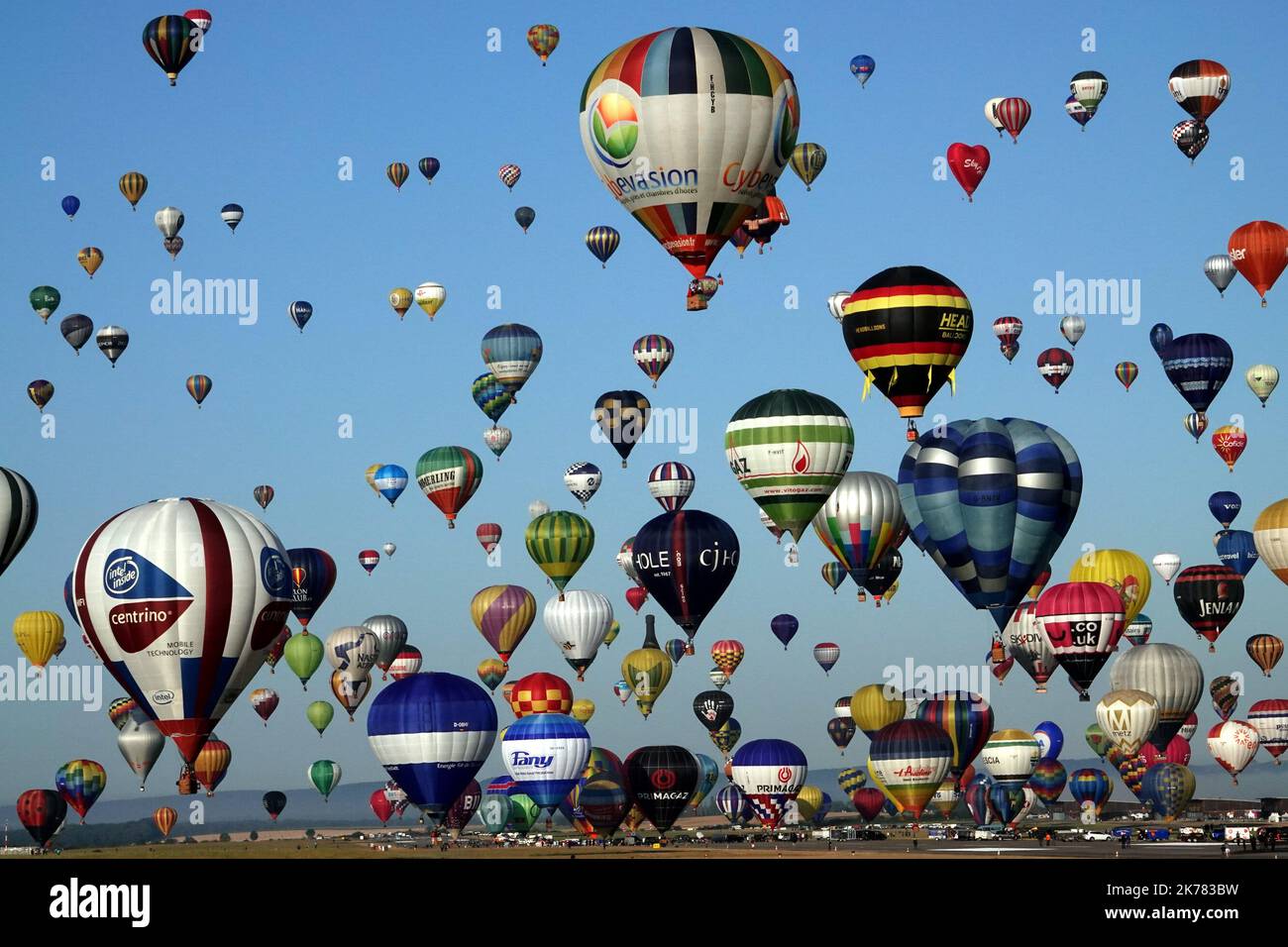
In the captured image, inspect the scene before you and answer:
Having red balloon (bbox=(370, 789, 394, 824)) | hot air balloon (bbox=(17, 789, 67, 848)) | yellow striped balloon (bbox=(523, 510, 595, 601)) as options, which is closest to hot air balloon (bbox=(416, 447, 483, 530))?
yellow striped balloon (bbox=(523, 510, 595, 601))

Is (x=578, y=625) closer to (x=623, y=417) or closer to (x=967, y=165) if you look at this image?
(x=623, y=417)

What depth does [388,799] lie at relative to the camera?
94.7m

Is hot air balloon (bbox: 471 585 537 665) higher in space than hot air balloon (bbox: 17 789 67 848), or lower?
higher

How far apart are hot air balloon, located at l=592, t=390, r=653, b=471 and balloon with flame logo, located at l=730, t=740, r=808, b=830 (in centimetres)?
1167

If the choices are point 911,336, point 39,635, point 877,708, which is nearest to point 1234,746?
point 877,708

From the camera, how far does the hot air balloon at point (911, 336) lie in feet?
172

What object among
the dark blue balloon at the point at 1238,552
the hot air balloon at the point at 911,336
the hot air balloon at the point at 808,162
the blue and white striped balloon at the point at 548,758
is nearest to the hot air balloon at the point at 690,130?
the hot air balloon at the point at 911,336

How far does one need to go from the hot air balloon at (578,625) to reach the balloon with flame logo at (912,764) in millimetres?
14121

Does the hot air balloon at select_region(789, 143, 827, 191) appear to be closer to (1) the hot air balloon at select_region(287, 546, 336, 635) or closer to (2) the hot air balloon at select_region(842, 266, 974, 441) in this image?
(2) the hot air balloon at select_region(842, 266, 974, 441)

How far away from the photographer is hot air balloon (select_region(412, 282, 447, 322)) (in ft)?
269

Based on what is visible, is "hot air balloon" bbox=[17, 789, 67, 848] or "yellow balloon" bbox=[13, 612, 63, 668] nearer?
"yellow balloon" bbox=[13, 612, 63, 668]

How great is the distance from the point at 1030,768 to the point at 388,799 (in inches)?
1304
